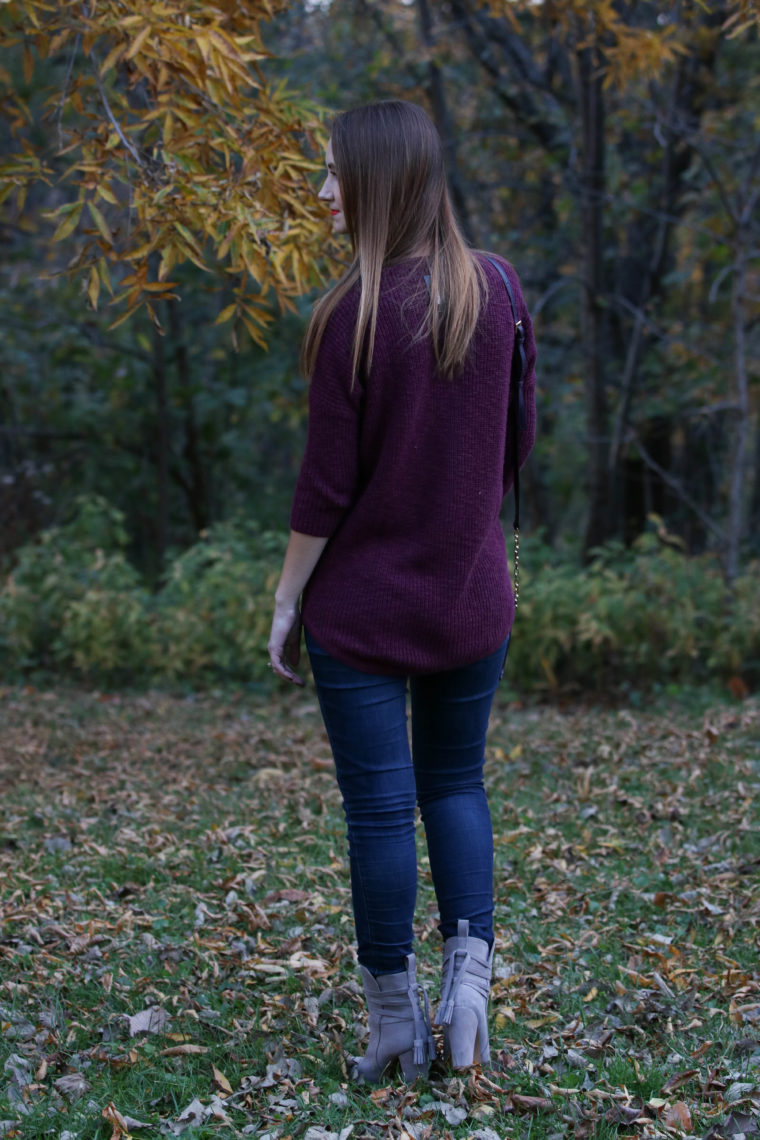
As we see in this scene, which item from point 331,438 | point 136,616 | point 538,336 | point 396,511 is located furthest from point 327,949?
point 538,336

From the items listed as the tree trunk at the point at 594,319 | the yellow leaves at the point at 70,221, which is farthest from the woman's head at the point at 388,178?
the tree trunk at the point at 594,319

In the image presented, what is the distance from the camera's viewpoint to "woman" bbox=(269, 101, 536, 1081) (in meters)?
1.78

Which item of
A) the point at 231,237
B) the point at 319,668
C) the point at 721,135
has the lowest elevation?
the point at 319,668

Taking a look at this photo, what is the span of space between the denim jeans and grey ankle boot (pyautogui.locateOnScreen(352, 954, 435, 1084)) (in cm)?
3

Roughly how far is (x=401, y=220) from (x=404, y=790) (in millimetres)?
987

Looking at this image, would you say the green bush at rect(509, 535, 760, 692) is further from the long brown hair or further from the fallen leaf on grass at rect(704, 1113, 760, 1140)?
the long brown hair

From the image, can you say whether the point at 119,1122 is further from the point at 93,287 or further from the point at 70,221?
the point at 70,221

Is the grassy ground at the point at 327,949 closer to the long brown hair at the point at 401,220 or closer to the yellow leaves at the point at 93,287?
the long brown hair at the point at 401,220

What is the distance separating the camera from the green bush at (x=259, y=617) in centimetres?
579

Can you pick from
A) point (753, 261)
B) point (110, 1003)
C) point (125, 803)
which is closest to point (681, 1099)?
point (110, 1003)

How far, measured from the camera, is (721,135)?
23.4 ft

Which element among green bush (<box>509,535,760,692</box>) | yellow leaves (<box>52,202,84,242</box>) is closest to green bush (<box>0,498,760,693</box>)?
green bush (<box>509,535,760,692</box>)

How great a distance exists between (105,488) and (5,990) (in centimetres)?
717

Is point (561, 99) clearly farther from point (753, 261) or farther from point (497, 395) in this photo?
point (497, 395)
